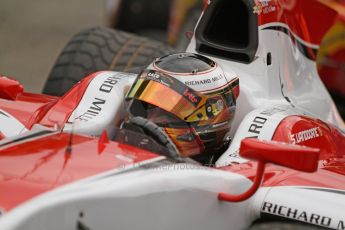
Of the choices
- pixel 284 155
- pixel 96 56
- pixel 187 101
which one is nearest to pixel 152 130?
pixel 187 101

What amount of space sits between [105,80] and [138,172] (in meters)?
1.20

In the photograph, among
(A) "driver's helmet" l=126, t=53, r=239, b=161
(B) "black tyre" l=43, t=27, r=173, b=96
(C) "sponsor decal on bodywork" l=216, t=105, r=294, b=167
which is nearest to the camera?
(A) "driver's helmet" l=126, t=53, r=239, b=161

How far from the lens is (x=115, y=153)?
11.4 feet

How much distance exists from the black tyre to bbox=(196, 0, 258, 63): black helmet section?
2.75 ft

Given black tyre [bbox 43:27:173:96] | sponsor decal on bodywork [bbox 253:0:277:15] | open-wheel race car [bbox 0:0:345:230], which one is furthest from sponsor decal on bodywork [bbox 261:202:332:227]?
black tyre [bbox 43:27:173:96]

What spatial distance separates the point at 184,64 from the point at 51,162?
1.01 m

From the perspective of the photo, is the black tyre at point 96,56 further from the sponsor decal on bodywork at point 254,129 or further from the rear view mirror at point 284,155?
the rear view mirror at point 284,155

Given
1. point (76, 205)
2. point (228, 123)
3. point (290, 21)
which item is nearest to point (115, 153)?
point (76, 205)

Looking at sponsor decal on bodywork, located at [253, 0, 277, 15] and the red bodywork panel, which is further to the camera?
sponsor decal on bodywork, located at [253, 0, 277, 15]

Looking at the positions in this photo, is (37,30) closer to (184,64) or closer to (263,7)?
(263,7)

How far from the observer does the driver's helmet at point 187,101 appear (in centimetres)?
395

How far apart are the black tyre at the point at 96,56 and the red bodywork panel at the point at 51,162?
199cm

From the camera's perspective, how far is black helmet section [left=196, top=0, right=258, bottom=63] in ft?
15.5

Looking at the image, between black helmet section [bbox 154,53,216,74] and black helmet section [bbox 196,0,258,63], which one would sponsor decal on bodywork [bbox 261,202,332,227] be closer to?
black helmet section [bbox 154,53,216,74]
